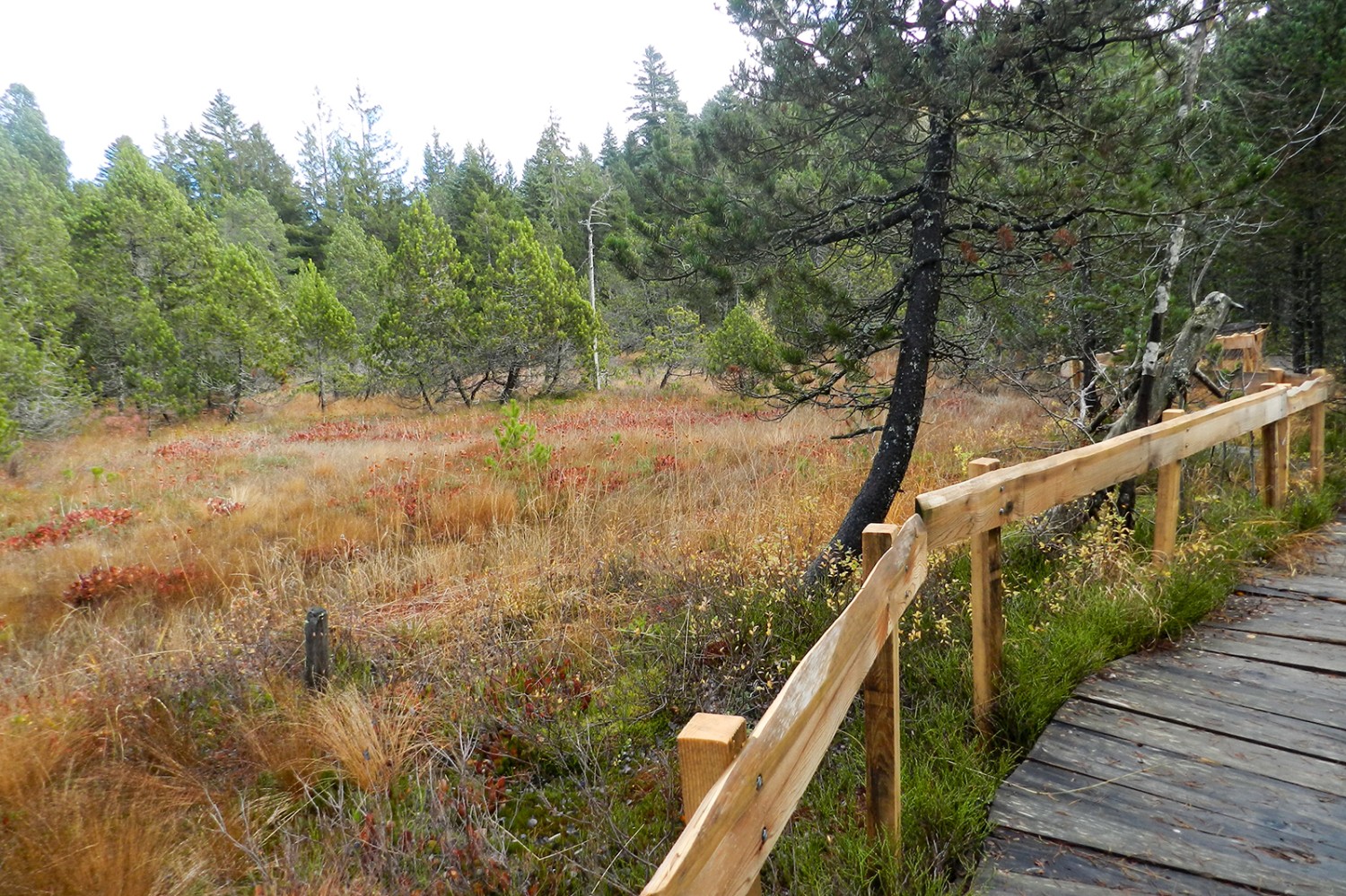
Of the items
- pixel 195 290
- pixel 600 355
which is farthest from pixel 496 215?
pixel 195 290

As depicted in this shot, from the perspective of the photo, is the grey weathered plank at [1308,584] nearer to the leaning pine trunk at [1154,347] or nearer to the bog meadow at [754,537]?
the bog meadow at [754,537]

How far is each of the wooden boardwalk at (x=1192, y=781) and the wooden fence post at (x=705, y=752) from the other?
1.26 meters

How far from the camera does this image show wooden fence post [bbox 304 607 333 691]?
3668mm

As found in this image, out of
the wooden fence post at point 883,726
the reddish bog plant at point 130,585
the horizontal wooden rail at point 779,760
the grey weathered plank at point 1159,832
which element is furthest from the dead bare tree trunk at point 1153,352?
the reddish bog plant at point 130,585

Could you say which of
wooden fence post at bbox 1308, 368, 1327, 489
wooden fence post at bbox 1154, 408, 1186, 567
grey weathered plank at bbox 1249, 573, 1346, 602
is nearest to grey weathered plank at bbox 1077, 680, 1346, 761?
wooden fence post at bbox 1154, 408, 1186, 567

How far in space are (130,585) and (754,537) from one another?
16.3 ft

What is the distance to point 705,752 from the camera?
3.56ft

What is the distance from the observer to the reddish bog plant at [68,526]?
6.75m

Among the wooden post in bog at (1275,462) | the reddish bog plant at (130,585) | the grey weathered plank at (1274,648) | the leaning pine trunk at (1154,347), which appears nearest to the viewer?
the grey weathered plank at (1274,648)

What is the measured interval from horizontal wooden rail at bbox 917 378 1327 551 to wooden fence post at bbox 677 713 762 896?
1260mm

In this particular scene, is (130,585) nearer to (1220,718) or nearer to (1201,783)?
(1201,783)

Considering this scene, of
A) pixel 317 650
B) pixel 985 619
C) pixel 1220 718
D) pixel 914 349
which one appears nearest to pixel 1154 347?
→ pixel 914 349

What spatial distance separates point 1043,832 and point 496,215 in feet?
87.1

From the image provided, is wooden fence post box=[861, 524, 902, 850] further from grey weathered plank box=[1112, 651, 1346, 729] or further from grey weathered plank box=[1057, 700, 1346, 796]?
grey weathered plank box=[1112, 651, 1346, 729]
